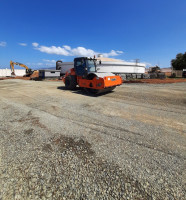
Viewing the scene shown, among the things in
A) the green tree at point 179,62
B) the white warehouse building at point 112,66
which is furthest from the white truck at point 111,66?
the green tree at point 179,62

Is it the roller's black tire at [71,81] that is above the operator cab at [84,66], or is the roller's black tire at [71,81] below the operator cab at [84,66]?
below

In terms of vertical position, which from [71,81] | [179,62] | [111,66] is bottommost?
[71,81]

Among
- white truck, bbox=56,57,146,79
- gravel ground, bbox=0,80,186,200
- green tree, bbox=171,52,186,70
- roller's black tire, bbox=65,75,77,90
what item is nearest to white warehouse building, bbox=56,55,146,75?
white truck, bbox=56,57,146,79

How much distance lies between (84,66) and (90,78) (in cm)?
110

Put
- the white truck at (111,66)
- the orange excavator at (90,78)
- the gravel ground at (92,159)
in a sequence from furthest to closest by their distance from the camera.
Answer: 1. the white truck at (111,66)
2. the orange excavator at (90,78)
3. the gravel ground at (92,159)

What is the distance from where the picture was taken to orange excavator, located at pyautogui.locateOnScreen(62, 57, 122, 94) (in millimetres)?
7180

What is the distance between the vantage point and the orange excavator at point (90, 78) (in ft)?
23.6

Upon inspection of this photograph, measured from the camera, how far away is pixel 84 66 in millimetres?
8344

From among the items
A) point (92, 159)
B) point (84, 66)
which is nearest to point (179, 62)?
point (84, 66)

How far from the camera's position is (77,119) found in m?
3.95

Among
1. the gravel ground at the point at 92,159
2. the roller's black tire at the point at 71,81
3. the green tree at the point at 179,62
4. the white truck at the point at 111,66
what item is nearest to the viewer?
the gravel ground at the point at 92,159

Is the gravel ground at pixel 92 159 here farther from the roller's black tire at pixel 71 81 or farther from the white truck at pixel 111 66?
the white truck at pixel 111 66

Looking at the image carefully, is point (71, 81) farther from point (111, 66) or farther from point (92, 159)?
point (111, 66)

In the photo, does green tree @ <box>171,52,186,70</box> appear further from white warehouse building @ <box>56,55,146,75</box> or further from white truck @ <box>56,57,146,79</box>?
white truck @ <box>56,57,146,79</box>
